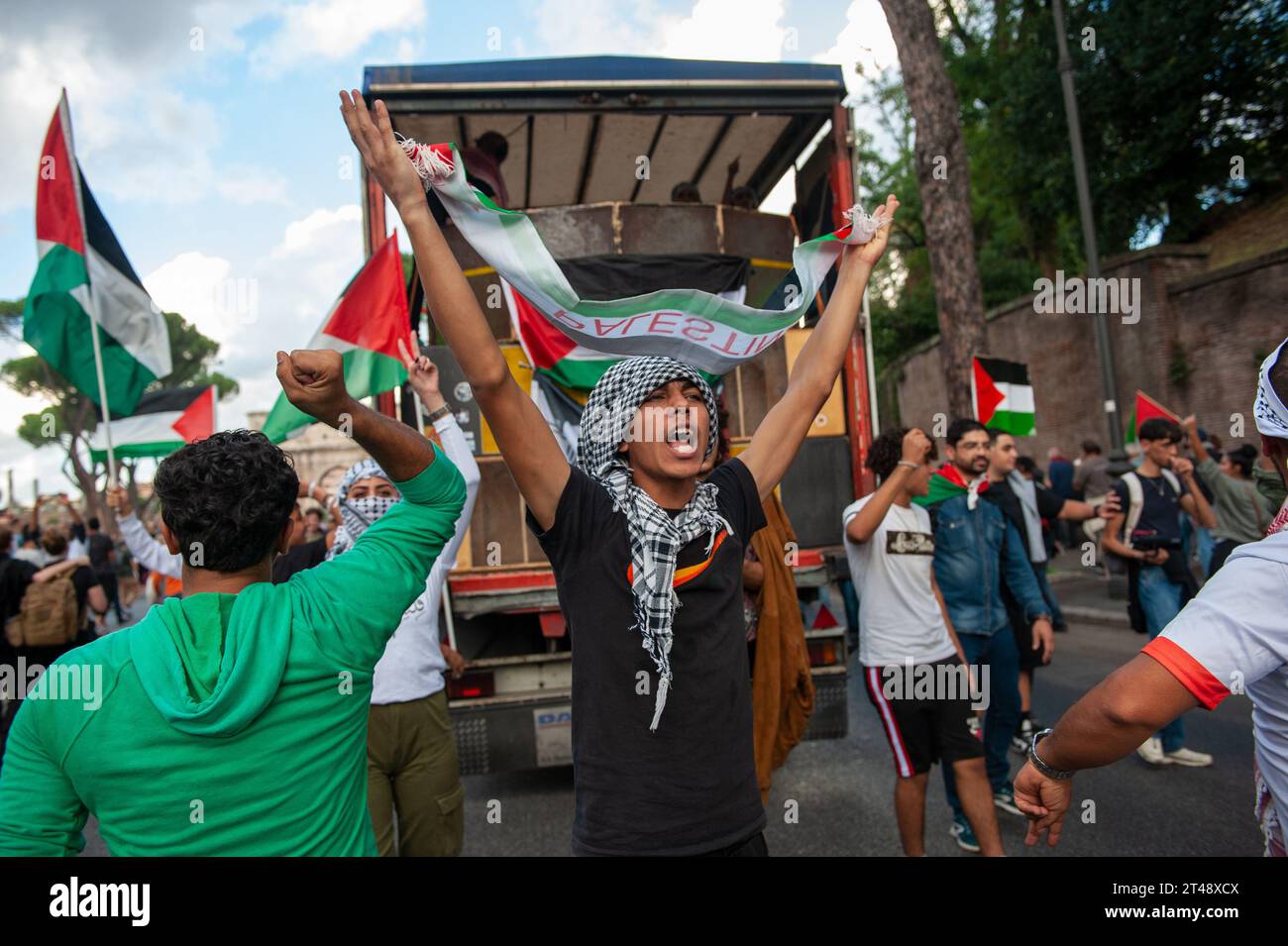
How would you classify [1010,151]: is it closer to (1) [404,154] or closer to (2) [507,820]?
(2) [507,820]

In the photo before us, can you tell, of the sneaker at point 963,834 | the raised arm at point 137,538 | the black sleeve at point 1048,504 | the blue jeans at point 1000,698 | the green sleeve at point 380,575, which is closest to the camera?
the green sleeve at point 380,575

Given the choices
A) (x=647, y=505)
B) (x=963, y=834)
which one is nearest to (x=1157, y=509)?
(x=963, y=834)

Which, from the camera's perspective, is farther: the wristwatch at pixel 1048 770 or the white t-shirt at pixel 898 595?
the white t-shirt at pixel 898 595

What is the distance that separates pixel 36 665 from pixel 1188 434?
8.38 metres

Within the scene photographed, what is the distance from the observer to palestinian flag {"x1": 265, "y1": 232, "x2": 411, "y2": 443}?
5.67 meters

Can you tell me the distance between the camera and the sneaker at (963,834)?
173 inches

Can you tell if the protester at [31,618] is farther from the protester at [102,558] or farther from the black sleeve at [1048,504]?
the protester at [102,558]

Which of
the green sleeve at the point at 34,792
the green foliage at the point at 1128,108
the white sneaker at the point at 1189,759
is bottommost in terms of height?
the white sneaker at the point at 1189,759

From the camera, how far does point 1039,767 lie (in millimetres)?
1906

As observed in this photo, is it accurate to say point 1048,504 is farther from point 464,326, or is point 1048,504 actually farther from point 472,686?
point 464,326

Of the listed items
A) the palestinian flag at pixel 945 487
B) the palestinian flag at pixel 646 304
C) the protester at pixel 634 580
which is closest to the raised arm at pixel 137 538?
the palestinian flag at pixel 646 304

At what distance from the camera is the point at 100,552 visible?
1552cm

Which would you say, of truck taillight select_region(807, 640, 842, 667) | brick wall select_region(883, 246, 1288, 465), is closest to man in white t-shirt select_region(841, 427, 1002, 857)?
truck taillight select_region(807, 640, 842, 667)

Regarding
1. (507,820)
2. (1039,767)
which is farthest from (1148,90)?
(1039,767)
